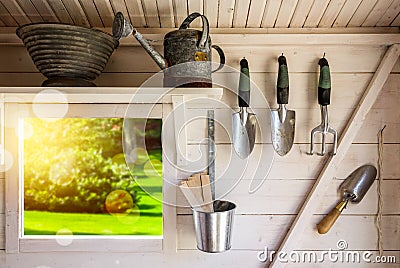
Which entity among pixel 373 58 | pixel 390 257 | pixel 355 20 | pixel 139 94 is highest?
pixel 355 20

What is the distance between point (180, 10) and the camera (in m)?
1.34

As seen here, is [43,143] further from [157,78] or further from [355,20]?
[355,20]

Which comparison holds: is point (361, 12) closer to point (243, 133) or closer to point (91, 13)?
point (243, 133)

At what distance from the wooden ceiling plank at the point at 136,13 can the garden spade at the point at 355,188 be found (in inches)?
34.3

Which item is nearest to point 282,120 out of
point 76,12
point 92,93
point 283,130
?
point 283,130

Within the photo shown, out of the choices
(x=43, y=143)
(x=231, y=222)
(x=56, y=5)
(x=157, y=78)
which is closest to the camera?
(x=56, y=5)

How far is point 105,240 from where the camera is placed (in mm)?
1497

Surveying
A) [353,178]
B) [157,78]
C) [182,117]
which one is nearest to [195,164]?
[182,117]

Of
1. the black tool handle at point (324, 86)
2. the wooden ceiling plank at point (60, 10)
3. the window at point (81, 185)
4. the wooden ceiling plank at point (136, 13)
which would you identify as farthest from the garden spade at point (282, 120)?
the wooden ceiling plank at point (60, 10)

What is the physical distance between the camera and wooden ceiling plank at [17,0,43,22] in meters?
1.27

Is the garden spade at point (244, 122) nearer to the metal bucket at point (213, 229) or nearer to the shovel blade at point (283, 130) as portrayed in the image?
the shovel blade at point (283, 130)

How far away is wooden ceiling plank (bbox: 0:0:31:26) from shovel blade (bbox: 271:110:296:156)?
33.4 inches

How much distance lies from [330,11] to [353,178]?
Answer: 561 millimetres

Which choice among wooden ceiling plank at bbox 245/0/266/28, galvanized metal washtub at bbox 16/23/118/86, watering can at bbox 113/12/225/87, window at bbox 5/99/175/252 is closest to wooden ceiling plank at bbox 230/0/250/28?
wooden ceiling plank at bbox 245/0/266/28
